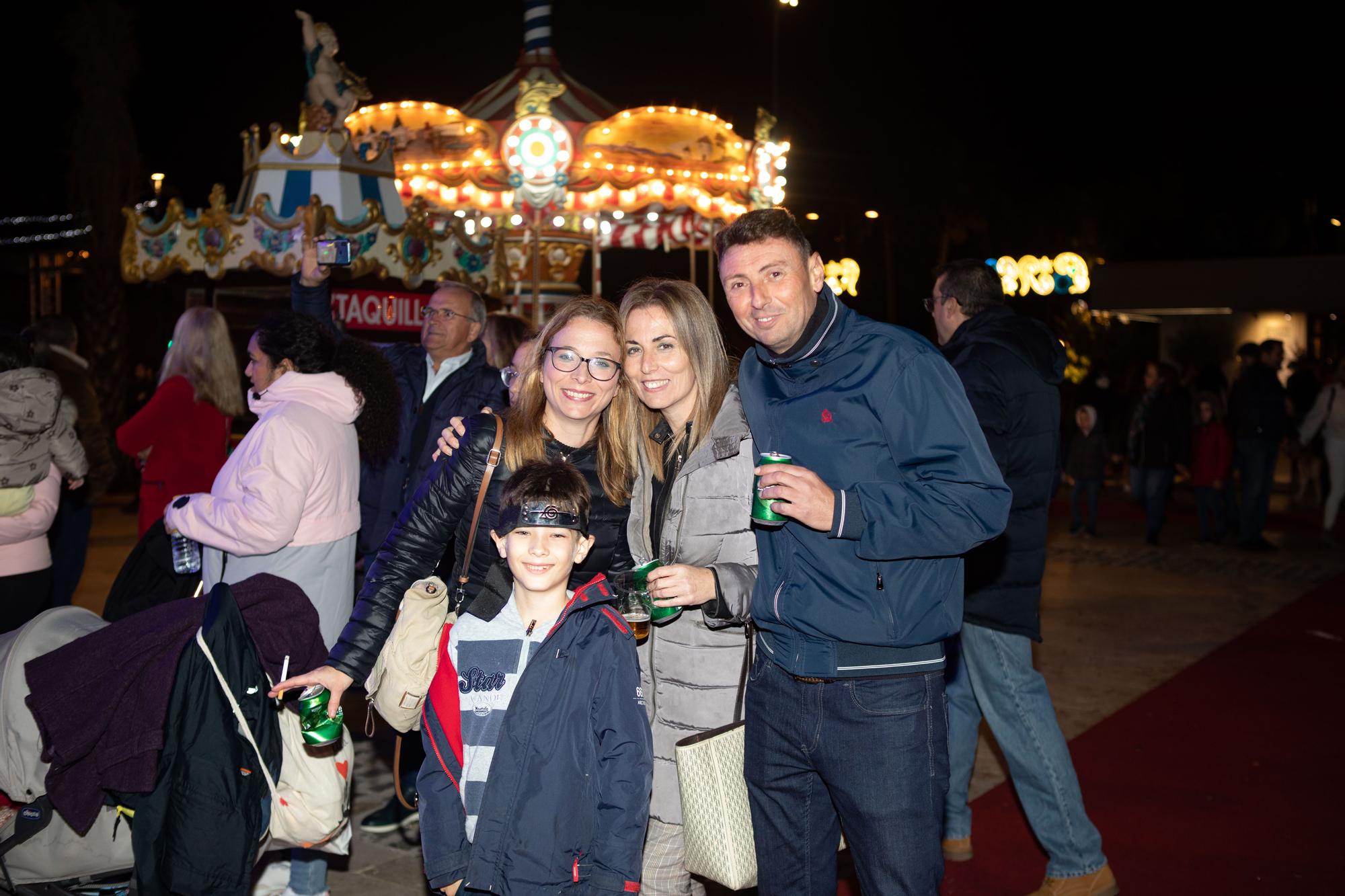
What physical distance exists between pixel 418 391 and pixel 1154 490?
9.40 meters

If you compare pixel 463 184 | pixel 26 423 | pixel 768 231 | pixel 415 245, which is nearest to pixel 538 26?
pixel 463 184

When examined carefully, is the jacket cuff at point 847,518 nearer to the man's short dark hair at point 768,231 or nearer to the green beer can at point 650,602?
the green beer can at point 650,602

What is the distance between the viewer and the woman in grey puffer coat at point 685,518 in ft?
9.84

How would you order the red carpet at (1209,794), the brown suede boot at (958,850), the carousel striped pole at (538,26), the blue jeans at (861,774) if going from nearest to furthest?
the blue jeans at (861,774) < the red carpet at (1209,794) < the brown suede boot at (958,850) < the carousel striped pole at (538,26)

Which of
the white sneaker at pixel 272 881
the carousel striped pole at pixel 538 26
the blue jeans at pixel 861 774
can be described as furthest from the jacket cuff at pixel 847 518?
the carousel striped pole at pixel 538 26

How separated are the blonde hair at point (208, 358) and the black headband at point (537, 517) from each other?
294cm

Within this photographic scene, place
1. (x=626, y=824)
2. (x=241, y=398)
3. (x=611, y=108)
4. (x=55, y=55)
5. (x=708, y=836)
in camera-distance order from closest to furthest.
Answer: (x=626, y=824), (x=708, y=836), (x=241, y=398), (x=611, y=108), (x=55, y=55)

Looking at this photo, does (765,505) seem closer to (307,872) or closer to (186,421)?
(307,872)

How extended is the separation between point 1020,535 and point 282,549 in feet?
9.06

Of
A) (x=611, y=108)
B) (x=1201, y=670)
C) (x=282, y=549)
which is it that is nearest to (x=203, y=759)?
(x=282, y=549)

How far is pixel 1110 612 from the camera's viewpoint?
8961 mm

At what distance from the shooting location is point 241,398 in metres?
5.43

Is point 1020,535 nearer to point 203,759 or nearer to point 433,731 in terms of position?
point 433,731

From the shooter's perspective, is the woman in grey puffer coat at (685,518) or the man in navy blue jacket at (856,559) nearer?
the man in navy blue jacket at (856,559)
